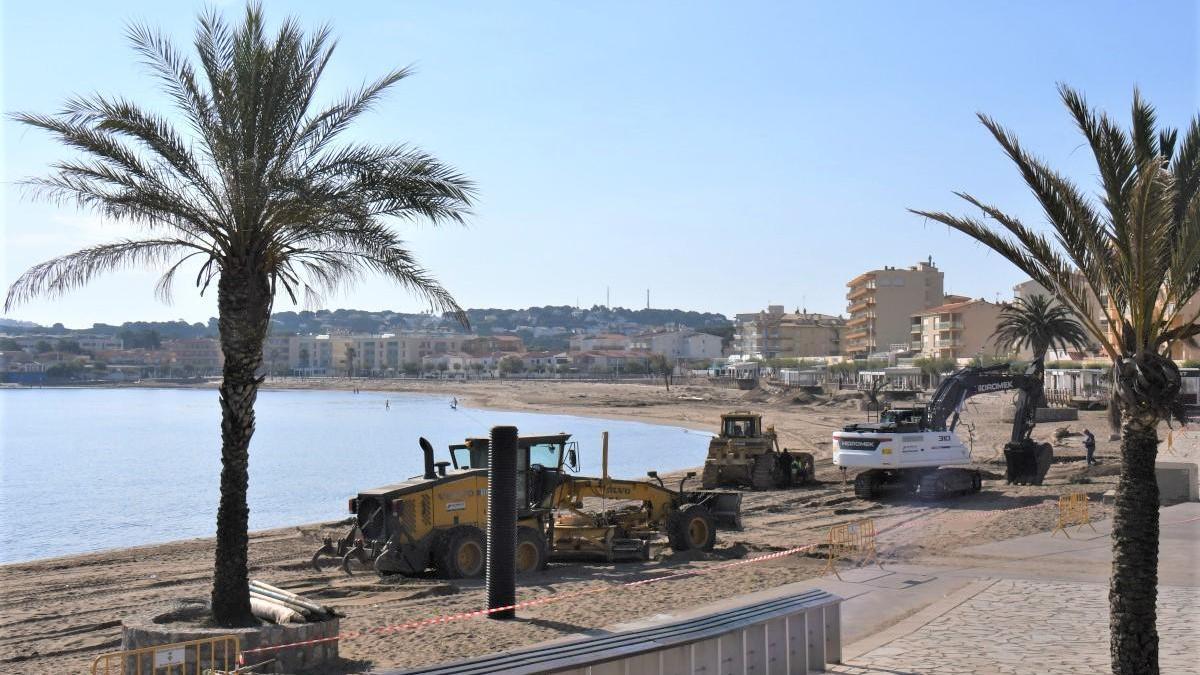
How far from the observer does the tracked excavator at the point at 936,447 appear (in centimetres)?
2562

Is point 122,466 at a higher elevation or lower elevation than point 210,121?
lower

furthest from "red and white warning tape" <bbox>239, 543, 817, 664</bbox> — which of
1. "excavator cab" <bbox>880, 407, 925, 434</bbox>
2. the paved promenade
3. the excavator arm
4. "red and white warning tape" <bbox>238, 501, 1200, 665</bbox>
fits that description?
the excavator arm

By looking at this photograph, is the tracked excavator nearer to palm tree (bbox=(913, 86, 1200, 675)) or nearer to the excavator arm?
the excavator arm

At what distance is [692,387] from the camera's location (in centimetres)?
12631

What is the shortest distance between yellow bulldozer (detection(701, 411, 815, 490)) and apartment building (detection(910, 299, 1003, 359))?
226 ft

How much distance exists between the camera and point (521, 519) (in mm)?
16953

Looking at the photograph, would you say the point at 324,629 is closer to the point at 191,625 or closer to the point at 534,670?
the point at 191,625

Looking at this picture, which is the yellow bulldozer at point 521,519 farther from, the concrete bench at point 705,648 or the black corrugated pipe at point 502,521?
the concrete bench at point 705,648

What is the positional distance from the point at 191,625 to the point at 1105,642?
29.4 ft

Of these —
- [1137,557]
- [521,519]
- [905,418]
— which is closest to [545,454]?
[521,519]

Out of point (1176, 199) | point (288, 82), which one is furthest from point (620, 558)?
point (1176, 199)

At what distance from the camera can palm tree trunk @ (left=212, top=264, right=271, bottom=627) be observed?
11359mm

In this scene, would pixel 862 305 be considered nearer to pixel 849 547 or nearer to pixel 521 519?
pixel 849 547

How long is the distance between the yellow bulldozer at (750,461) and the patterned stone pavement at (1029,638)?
52.8ft
